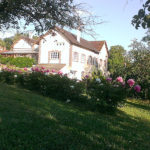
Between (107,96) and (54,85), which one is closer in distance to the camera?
(107,96)

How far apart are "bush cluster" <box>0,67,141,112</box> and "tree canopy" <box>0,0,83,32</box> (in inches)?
88.8

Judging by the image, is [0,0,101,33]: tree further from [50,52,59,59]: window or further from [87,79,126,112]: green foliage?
[50,52,59,59]: window

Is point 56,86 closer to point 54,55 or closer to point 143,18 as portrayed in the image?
point 143,18

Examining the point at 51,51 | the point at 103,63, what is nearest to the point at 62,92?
the point at 51,51

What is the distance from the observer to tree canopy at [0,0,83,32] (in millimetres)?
6355

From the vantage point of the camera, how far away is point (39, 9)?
672 centimetres

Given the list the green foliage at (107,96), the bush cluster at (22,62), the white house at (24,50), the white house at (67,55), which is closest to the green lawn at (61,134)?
the green foliage at (107,96)

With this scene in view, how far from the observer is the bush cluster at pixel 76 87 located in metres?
6.57

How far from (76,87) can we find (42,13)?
123 inches

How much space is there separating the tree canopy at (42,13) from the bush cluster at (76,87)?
226 centimetres

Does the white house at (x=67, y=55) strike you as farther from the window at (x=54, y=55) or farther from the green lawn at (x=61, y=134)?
the green lawn at (x=61, y=134)

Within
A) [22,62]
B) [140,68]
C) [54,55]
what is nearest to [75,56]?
[54,55]

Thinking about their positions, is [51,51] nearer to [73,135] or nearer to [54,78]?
[54,78]

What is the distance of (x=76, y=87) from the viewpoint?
8.47m
